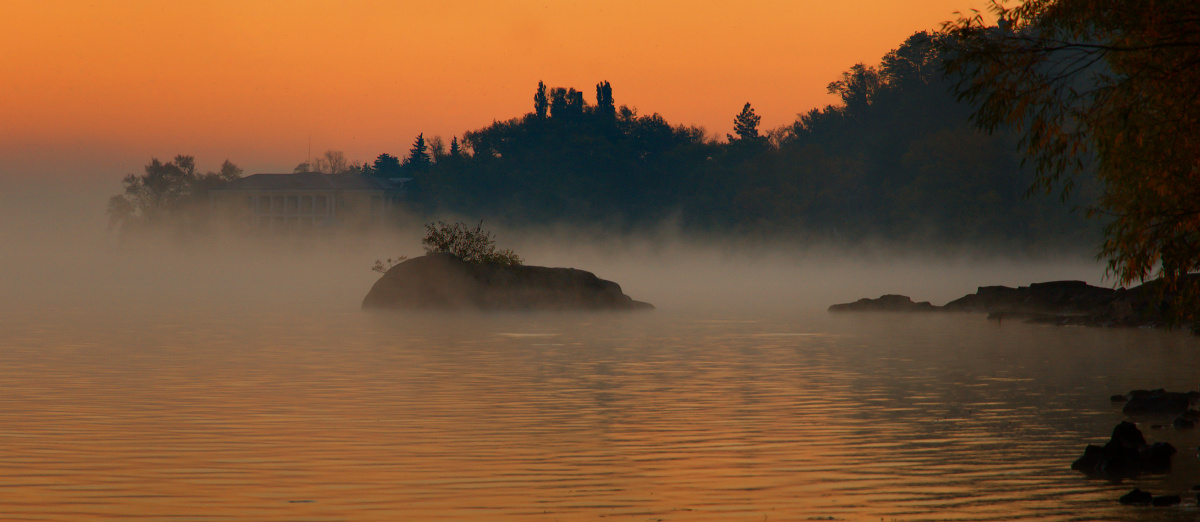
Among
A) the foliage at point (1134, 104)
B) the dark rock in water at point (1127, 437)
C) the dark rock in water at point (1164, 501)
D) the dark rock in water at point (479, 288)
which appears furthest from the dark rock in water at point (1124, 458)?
the dark rock in water at point (479, 288)

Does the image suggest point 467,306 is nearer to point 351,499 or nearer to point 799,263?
point 351,499

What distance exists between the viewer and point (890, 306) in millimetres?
50188

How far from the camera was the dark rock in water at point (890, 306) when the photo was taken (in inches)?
1959

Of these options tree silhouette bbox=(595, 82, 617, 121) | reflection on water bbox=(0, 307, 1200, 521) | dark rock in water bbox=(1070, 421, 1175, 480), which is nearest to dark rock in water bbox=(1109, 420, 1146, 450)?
dark rock in water bbox=(1070, 421, 1175, 480)

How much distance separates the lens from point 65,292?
75375 millimetres

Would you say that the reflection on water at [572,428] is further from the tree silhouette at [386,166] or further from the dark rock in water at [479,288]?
the tree silhouette at [386,166]

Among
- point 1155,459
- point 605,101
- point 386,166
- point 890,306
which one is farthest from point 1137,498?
point 386,166

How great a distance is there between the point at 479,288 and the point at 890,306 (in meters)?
17.3

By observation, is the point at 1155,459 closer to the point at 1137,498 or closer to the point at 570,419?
the point at 1137,498

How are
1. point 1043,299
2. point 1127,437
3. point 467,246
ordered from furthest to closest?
point 467,246
point 1043,299
point 1127,437

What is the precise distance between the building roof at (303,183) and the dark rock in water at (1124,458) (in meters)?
119

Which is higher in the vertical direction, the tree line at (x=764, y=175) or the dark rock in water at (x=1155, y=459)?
the tree line at (x=764, y=175)

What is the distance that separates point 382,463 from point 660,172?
108277 millimetres

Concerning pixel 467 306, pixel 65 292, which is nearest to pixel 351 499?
pixel 467 306
